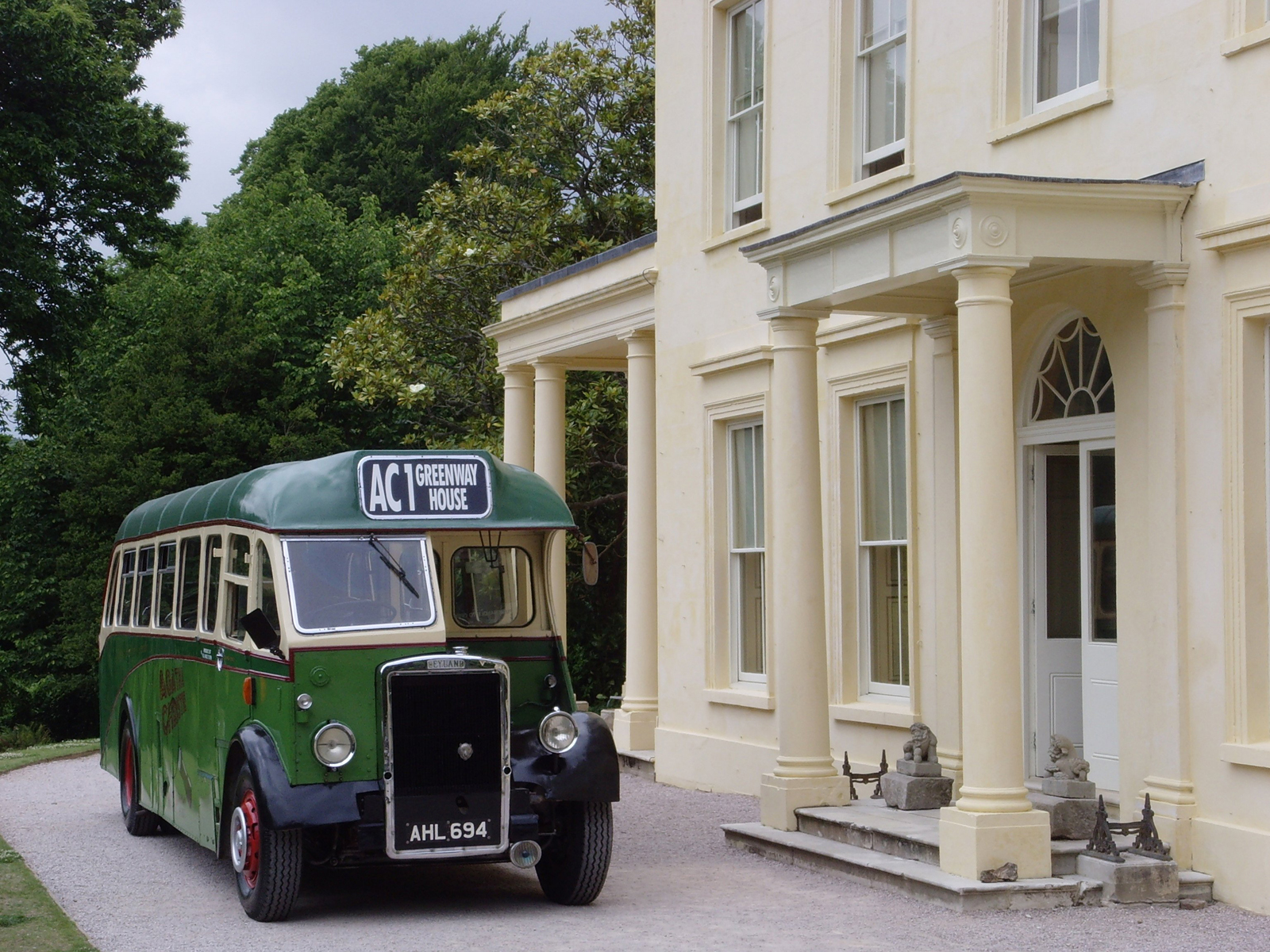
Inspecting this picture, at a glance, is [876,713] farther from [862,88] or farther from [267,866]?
[267,866]

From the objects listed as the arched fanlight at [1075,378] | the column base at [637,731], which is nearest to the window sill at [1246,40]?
the arched fanlight at [1075,378]

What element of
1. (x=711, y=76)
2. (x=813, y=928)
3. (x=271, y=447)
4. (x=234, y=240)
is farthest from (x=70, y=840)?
(x=234, y=240)

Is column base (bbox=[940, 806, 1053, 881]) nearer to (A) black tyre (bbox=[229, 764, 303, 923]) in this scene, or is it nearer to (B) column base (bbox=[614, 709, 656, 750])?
(A) black tyre (bbox=[229, 764, 303, 923])

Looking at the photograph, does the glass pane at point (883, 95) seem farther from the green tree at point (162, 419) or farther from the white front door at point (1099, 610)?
the green tree at point (162, 419)

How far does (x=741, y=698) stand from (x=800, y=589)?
3.04 meters

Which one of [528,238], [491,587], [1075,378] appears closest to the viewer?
[491,587]

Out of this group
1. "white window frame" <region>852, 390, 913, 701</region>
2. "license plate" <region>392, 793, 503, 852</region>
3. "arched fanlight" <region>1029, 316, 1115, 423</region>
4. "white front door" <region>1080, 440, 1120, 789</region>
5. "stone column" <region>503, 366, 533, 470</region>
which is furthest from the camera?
"stone column" <region>503, 366, 533, 470</region>

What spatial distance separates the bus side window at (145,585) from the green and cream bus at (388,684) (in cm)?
201

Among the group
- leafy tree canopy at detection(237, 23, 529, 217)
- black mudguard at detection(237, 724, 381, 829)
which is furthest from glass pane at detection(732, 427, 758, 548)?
leafy tree canopy at detection(237, 23, 529, 217)

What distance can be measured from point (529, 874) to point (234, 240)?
2812 centimetres

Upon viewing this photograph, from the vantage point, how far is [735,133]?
1517 centimetres

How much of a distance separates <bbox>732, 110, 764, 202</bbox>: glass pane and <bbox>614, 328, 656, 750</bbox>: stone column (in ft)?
7.53

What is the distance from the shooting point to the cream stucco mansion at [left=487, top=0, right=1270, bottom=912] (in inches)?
364

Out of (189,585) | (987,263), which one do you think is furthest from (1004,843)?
(189,585)
